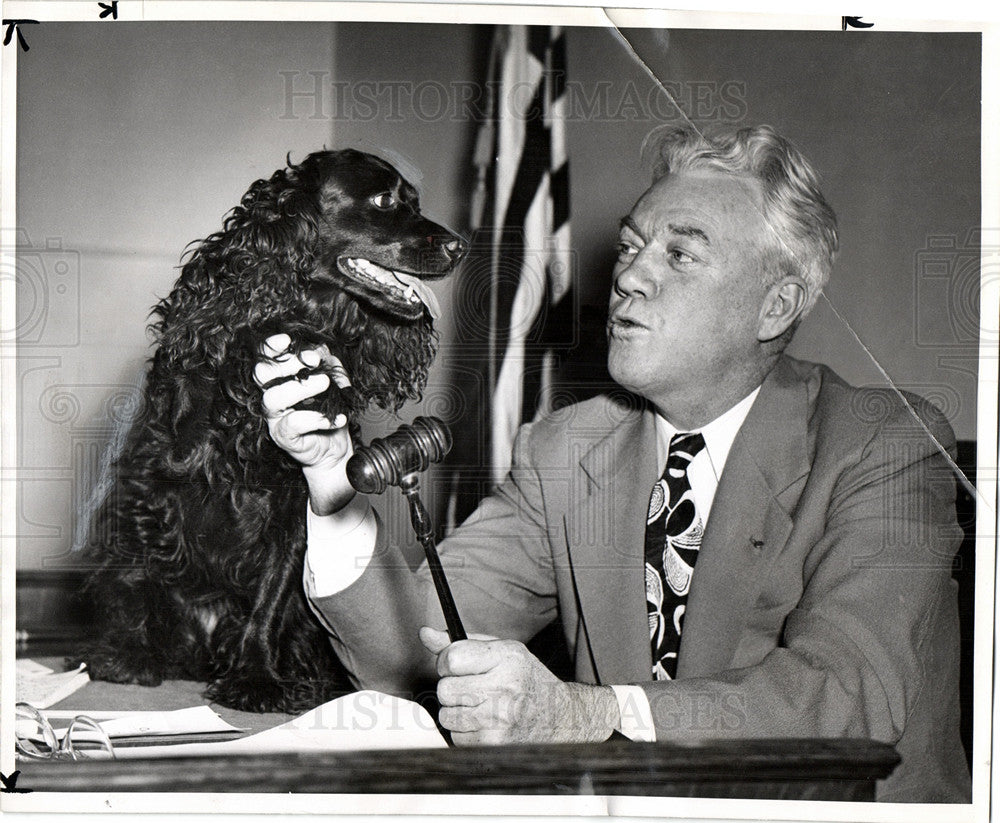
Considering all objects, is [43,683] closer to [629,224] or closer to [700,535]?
[700,535]

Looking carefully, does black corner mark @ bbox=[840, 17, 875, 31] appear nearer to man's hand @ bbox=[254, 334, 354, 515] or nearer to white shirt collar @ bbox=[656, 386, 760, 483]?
white shirt collar @ bbox=[656, 386, 760, 483]

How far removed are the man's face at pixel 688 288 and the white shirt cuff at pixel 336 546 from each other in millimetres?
573

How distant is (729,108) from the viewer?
1.88m

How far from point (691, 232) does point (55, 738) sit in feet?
5.15

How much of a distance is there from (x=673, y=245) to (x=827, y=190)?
32 cm

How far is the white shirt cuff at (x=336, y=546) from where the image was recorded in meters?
1.86

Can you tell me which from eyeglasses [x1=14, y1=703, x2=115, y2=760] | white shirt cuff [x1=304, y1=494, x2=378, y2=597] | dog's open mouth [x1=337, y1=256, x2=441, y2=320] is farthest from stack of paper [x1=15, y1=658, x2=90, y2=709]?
dog's open mouth [x1=337, y1=256, x2=441, y2=320]

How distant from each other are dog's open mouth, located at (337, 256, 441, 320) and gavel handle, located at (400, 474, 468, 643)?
1.06 ft

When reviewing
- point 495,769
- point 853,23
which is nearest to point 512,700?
point 495,769

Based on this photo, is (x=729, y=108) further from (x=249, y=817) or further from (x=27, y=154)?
(x=249, y=817)

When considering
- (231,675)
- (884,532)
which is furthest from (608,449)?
(231,675)

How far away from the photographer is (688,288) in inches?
71.6

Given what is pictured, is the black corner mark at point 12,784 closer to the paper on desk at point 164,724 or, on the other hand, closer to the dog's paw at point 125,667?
the paper on desk at point 164,724

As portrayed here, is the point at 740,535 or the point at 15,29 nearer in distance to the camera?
the point at 740,535
